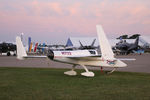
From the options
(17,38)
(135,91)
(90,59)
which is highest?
A: (17,38)

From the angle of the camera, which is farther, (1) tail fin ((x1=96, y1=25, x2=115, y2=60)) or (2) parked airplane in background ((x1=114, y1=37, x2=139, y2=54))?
(2) parked airplane in background ((x1=114, y1=37, x2=139, y2=54))

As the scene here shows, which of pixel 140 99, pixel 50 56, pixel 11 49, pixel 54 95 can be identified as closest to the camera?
pixel 140 99

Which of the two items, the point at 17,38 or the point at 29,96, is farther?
the point at 17,38

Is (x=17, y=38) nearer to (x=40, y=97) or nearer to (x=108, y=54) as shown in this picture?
(x=108, y=54)

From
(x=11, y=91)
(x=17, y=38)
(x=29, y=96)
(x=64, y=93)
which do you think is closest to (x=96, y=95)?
(x=64, y=93)

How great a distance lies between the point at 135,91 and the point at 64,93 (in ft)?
8.58

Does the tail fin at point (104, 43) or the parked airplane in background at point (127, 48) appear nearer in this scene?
the tail fin at point (104, 43)

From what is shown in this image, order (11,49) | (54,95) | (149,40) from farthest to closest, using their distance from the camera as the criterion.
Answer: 1. (149,40)
2. (11,49)
3. (54,95)

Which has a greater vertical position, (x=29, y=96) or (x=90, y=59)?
(x=90, y=59)

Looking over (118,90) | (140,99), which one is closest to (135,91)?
(118,90)

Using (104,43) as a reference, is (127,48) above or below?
below

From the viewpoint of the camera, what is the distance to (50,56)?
1216 centimetres

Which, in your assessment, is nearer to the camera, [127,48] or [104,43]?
[104,43]

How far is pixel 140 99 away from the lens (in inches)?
275
